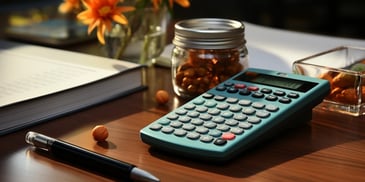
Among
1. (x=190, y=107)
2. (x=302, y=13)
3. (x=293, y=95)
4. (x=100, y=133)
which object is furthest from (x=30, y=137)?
(x=302, y=13)

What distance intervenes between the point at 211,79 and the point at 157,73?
17cm

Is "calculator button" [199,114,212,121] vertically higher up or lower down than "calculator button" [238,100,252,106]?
lower down

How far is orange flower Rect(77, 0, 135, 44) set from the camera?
2.64ft

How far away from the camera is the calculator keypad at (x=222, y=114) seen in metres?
0.62

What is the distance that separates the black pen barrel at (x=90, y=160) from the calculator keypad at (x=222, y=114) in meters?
0.08

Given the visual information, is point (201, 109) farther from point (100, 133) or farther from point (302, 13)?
point (302, 13)

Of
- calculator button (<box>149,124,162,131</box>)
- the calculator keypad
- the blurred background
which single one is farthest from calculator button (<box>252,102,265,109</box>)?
the blurred background

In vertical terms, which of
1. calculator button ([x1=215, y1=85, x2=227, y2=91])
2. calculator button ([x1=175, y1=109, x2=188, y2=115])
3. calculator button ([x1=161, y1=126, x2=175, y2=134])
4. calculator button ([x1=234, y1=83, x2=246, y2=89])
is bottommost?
calculator button ([x1=161, y1=126, x2=175, y2=134])

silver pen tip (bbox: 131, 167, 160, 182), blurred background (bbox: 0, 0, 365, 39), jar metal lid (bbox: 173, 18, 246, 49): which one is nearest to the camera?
silver pen tip (bbox: 131, 167, 160, 182)

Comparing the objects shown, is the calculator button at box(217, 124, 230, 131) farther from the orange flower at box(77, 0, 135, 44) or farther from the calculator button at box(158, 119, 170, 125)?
the orange flower at box(77, 0, 135, 44)

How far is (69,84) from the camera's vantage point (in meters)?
0.76

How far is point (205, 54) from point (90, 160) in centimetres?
24

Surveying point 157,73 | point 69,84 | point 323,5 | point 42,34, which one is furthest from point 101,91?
point 323,5

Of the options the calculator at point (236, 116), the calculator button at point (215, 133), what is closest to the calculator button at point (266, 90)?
the calculator at point (236, 116)
